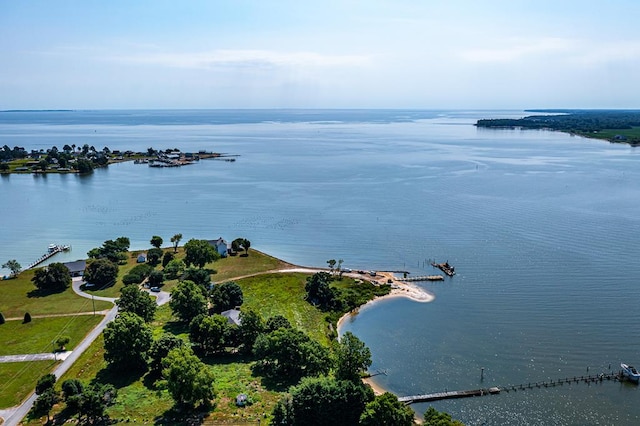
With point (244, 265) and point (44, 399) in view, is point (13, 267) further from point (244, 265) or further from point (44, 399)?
point (44, 399)

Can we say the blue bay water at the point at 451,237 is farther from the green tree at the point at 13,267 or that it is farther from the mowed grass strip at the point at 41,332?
the mowed grass strip at the point at 41,332

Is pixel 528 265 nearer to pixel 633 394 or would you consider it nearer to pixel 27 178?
pixel 633 394

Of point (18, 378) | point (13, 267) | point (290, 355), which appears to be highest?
point (13, 267)

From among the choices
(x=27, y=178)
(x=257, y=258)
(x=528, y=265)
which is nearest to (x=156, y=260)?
(x=257, y=258)

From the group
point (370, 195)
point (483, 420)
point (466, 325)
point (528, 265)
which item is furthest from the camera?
point (370, 195)

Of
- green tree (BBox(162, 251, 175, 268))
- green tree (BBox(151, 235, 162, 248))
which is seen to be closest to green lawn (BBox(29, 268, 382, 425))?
green tree (BBox(162, 251, 175, 268))

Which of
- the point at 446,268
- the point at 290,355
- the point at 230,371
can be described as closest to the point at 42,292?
the point at 230,371
